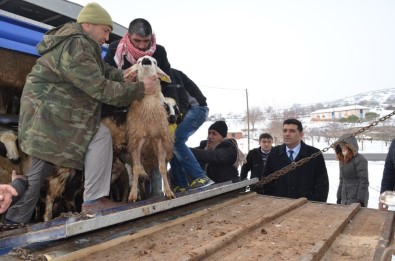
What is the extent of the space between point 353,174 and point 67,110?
4616 millimetres

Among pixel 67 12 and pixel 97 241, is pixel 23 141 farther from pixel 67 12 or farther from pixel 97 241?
pixel 67 12

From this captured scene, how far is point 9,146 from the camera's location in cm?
343

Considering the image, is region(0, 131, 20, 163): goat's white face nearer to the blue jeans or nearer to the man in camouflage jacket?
the man in camouflage jacket

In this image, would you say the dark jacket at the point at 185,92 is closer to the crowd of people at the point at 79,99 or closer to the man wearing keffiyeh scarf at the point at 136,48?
the man wearing keffiyeh scarf at the point at 136,48

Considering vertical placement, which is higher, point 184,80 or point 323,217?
point 184,80

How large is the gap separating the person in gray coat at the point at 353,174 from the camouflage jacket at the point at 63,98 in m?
4.11

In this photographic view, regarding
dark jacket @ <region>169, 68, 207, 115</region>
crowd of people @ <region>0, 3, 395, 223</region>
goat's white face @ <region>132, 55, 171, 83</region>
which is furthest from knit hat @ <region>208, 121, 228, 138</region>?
goat's white face @ <region>132, 55, 171, 83</region>

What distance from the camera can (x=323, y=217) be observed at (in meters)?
3.02

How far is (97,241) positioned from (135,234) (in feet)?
0.78

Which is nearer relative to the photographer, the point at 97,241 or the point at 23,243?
the point at 23,243

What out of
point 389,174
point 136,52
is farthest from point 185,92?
point 389,174

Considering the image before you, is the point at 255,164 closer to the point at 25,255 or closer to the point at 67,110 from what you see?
the point at 67,110

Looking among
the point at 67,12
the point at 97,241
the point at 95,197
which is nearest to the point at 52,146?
the point at 95,197

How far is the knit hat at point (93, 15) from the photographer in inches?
121
